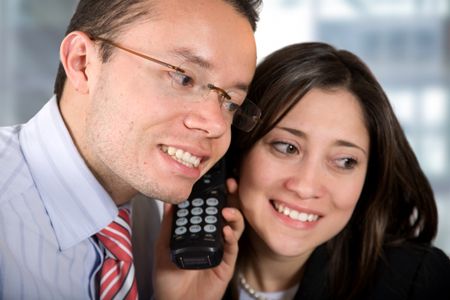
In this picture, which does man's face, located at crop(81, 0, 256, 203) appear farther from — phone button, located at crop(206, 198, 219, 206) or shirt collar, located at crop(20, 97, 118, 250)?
phone button, located at crop(206, 198, 219, 206)

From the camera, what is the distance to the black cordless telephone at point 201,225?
116 centimetres

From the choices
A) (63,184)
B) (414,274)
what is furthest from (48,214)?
(414,274)

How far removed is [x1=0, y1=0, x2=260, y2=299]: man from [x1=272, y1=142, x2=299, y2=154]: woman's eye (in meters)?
0.22

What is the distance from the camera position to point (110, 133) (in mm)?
1037

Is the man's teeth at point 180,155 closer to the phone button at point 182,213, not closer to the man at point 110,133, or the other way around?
the man at point 110,133

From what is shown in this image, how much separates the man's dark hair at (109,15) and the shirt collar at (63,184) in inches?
4.8

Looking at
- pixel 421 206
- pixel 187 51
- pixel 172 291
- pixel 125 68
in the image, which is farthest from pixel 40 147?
pixel 421 206

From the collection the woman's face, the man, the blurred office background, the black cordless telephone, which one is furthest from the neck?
the blurred office background

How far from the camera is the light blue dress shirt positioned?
38.5 inches

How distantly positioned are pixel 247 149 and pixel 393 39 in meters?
1.27

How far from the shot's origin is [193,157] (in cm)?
108

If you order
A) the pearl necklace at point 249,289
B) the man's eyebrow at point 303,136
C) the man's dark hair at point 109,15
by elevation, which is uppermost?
the man's dark hair at point 109,15

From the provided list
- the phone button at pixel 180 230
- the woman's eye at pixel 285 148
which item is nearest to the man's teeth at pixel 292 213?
the woman's eye at pixel 285 148

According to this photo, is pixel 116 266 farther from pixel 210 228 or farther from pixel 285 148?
pixel 285 148
